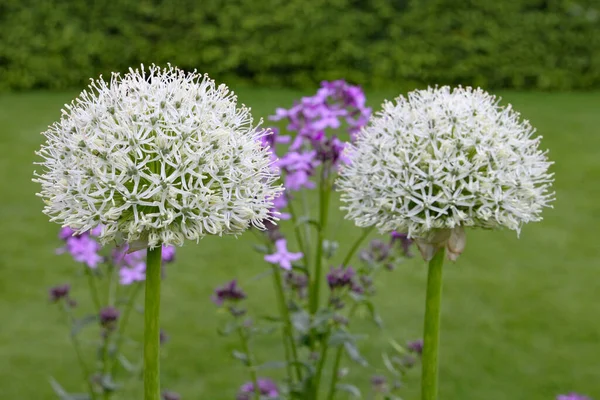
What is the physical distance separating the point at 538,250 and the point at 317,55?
19.4 ft

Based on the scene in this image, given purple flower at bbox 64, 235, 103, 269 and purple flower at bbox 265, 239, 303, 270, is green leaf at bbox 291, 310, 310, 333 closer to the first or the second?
purple flower at bbox 265, 239, 303, 270

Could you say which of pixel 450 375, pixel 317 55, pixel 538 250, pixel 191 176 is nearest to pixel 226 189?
pixel 191 176

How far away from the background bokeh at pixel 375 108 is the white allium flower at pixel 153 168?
312 cm

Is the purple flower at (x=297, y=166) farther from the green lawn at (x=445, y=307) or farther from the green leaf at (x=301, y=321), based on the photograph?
the green lawn at (x=445, y=307)

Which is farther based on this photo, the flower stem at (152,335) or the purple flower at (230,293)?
the purple flower at (230,293)

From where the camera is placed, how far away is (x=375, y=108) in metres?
10.8

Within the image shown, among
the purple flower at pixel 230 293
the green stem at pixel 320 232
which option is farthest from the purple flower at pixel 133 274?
the green stem at pixel 320 232

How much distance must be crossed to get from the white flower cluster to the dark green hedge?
32.6ft

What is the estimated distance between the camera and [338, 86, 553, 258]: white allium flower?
214cm

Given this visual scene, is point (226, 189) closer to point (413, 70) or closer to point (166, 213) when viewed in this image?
point (166, 213)

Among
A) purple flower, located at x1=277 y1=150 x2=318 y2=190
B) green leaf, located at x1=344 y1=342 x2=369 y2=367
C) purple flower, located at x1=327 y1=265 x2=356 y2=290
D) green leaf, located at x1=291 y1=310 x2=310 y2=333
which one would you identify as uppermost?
purple flower, located at x1=277 y1=150 x2=318 y2=190

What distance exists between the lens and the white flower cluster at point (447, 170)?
2.14 meters

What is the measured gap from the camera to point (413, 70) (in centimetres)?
1217

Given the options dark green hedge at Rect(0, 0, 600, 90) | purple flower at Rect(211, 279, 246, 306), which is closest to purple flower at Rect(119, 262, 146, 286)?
purple flower at Rect(211, 279, 246, 306)
